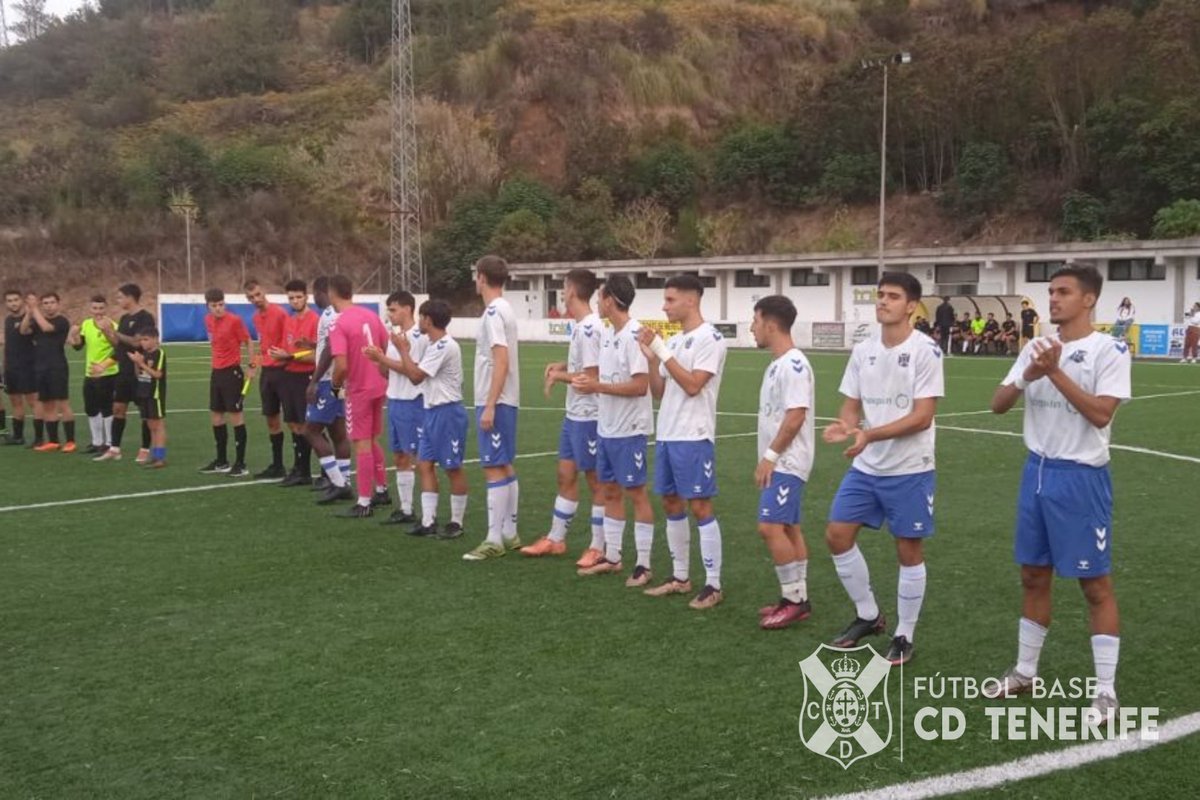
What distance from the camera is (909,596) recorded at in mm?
5594

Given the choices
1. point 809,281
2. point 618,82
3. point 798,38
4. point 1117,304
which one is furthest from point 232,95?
point 1117,304

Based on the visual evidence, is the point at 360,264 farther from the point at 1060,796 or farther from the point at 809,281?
the point at 1060,796

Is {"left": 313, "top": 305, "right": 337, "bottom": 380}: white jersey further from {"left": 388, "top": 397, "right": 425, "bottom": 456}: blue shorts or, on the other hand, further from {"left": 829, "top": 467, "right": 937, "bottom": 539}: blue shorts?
{"left": 829, "top": 467, "right": 937, "bottom": 539}: blue shorts

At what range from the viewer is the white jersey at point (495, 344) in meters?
8.05

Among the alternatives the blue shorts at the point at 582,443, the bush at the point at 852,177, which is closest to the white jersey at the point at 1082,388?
the blue shorts at the point at 582,443

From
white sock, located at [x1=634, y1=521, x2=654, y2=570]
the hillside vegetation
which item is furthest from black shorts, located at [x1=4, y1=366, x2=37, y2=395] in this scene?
the hillside vegetation

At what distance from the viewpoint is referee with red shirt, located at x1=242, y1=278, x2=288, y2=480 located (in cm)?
1127

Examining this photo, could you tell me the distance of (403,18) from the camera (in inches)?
1813

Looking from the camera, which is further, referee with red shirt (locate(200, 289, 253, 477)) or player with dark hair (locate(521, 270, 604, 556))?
referee with red shirt (locate(200, 289, 253, 477))

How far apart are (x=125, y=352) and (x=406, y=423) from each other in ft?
19.4

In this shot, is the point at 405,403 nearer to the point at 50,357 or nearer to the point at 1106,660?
the point at 1106,660

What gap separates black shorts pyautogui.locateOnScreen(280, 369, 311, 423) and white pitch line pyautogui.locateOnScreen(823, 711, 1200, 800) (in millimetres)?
8477

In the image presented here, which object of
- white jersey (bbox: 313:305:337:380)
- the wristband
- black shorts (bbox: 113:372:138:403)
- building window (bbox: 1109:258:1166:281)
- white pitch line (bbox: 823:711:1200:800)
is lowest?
white pitch line (bbox: 823:711:1200:800)

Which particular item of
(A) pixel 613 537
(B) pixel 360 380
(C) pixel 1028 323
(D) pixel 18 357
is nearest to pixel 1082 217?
(C) pixel 1028 323
